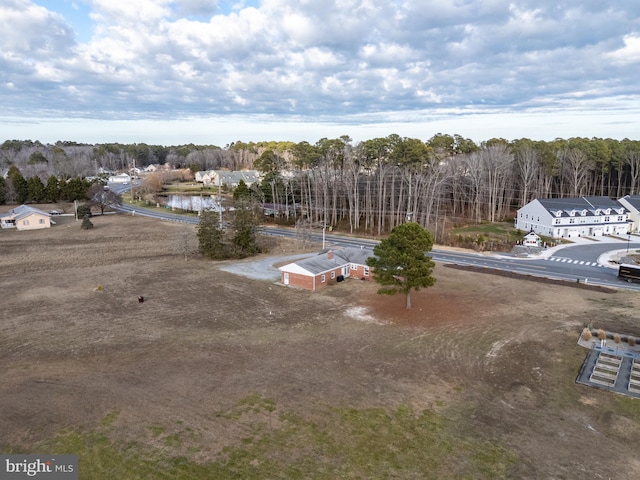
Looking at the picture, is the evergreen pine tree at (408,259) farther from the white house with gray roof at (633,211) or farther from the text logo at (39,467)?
the white house with gray roof at (633,211)

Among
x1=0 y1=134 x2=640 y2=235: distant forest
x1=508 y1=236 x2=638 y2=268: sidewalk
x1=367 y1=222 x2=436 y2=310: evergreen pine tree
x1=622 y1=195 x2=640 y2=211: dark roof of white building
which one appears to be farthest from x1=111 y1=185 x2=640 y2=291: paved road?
x1=367 y1=222 x2=436 y2=310: evergreen pine tree

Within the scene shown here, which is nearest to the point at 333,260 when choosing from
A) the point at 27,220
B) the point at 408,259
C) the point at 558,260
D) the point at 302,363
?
the point at 408,259

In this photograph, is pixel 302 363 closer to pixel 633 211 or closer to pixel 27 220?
pixel 27 220

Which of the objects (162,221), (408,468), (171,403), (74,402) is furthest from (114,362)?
(162,221)

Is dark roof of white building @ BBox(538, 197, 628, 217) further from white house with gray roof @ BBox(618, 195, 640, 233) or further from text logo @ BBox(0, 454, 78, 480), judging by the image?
text logo @ BBox(0, 454, 78, 480)

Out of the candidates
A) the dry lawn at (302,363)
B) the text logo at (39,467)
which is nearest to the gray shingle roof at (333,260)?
the dry lawn at (302,363)
